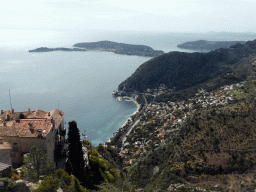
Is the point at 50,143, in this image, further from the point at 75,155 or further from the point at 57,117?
the point at 57,117

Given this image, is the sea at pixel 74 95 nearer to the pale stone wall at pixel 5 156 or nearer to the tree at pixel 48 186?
the pale stone wall at pixel 5 156

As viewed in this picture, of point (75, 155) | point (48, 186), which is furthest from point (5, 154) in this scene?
point (48, 186)

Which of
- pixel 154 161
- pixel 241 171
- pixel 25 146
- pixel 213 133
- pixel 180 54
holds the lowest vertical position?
pixel 154 161

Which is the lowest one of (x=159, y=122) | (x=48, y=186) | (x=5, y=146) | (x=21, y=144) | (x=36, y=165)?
(x=159, y=122)

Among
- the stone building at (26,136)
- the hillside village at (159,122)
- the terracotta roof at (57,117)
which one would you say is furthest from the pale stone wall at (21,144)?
the hillside village at (159,122)

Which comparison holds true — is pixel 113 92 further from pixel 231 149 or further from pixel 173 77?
pixel 231 149

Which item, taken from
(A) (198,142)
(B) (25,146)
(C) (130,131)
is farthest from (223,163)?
(C) (130,131)

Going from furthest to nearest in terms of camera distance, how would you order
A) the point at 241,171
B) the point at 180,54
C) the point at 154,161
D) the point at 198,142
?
the point at 180,54 < the point at 154,161 < the point at 198,142 < the point at 241,171
